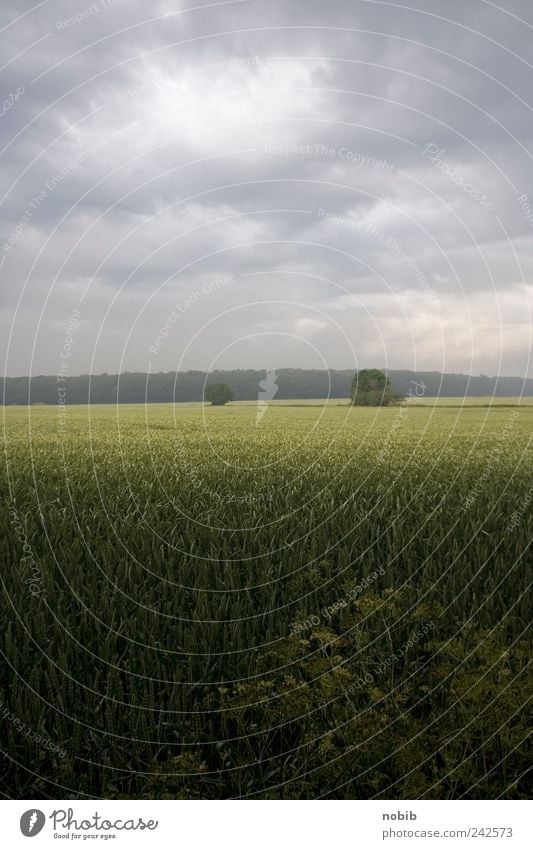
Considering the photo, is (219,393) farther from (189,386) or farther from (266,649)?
(266,649)

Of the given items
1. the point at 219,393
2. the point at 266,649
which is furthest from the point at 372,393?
the point at 266,649

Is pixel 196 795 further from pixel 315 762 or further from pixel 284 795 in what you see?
pixel 315 762

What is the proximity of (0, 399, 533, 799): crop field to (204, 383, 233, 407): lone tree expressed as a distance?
6609 centimetres

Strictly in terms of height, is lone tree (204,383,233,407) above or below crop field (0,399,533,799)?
above

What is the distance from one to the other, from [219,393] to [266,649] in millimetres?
70700

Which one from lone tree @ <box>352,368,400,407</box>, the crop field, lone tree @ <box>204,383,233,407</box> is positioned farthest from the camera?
lone tree @ <box>204,383,233,407</box>

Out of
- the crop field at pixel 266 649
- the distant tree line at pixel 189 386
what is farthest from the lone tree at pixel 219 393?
the crop field at pixel 266 649

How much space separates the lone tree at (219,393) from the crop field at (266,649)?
217 feet

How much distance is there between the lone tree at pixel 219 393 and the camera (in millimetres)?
73812

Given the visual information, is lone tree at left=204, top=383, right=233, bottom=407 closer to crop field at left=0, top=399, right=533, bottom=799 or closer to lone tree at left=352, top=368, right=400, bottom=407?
lone tree at left=352, top=368, right=400, bottom=407

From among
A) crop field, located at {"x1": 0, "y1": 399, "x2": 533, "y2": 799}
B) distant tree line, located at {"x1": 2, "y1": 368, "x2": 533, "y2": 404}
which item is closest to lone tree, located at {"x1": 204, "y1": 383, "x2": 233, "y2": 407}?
distant tree line, located at {"x1": 2, "y1": 368, "x2": 533, "y2": 404}

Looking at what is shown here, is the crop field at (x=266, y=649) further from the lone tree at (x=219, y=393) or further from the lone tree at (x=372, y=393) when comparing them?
the lone tree at (x=219, y=393)

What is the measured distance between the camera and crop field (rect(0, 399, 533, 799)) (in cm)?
292
